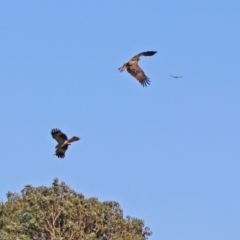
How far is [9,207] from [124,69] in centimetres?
2767

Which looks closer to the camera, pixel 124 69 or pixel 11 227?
pixel 124 69

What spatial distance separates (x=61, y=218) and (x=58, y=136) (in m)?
20.8

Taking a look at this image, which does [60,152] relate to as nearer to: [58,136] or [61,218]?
[58,136]

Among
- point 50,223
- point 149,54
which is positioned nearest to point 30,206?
point 50,223

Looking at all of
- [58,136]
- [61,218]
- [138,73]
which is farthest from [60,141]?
[61,218]

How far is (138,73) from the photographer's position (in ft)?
127

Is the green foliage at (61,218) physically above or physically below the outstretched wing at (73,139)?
above

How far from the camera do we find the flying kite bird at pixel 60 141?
40938 mm

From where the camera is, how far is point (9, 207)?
6450 cm

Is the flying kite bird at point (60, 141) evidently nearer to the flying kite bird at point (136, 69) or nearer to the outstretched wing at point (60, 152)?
the outstretched wing at point (60, 152)

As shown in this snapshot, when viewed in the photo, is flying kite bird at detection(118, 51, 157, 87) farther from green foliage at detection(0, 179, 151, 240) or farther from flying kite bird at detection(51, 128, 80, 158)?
green foliage at detection(0, 179, 151, 240)

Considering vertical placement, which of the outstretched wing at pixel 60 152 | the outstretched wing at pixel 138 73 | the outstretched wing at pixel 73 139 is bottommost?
the outstretched wing at pixel 60 152

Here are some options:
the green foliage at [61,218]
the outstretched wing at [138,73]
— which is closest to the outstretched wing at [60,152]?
the outstretched wing at [138,73]

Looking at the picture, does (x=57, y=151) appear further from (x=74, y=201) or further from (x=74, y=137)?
(x=74, y=201)
